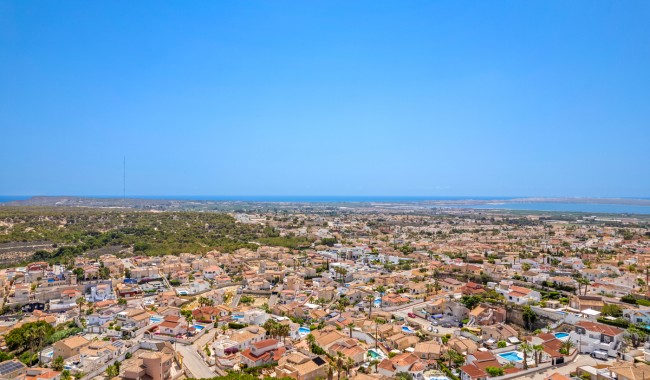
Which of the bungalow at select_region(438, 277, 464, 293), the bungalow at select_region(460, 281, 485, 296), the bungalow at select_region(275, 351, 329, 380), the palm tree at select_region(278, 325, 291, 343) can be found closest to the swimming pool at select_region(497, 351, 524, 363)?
the bungalow at select_region(275, 351, 329, 380)

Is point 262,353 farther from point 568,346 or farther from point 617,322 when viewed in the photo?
point 617,322

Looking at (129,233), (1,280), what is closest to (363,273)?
(1,280)

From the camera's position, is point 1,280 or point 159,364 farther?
point 1,280

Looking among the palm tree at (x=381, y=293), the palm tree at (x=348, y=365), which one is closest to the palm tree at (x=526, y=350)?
the palm tree at (x=348, y=365)

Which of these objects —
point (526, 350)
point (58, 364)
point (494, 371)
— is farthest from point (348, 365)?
point (58, 364)

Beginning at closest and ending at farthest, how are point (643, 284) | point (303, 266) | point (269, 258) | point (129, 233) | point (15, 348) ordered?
point (15, 348) → point (643, 284) → point (303, 266) → point (269, 258) → point (129, 233)

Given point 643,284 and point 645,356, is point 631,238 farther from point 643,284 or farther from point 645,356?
point 645,356

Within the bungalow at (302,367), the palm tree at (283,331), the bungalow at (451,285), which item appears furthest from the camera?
the bungalow at (451,285)

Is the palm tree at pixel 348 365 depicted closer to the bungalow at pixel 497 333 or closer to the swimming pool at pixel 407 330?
the swimming pool at pixel 407 330
